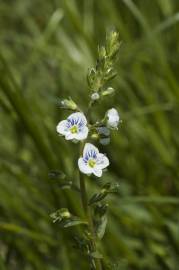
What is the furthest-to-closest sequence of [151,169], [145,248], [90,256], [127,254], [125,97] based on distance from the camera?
[125,97]
[151,169]
[145,248]
[127,254]
[90,256]

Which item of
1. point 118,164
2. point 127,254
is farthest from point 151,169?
point 127,254

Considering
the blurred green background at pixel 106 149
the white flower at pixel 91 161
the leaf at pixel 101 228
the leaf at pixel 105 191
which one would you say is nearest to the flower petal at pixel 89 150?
the white flower at pixel 91 161

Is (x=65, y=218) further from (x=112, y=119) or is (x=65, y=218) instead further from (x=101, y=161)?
(x=112, y=119)

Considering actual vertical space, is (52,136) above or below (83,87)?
below

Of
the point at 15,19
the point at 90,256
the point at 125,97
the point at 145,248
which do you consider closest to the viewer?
the point at 90,256

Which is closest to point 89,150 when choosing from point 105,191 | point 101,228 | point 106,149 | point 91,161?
point 91,161

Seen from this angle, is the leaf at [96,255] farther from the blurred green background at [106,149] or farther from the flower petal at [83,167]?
the blurred green background at [106,149]

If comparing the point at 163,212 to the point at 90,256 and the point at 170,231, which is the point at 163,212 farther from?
the point at 90,256

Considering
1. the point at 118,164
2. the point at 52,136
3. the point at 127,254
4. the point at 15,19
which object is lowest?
the point at 127,254

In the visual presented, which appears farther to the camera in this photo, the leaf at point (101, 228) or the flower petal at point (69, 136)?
the leaf at point (101, 228)
